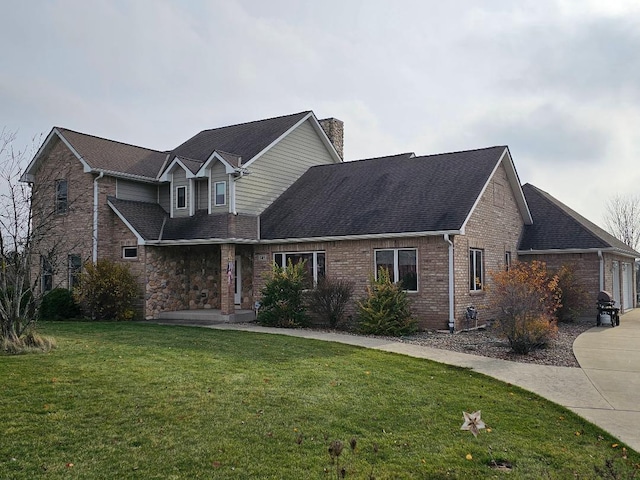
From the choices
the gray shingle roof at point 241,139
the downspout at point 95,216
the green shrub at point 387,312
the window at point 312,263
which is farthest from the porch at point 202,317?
the gray shingle roof at point 241,139

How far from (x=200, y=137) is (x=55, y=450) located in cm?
2155

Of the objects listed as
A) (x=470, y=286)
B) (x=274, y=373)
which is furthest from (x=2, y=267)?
(x=470, y=286)

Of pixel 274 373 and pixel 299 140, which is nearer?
pixel 274 373

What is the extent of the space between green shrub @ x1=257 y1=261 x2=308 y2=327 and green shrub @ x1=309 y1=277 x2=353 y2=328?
0.53 meters

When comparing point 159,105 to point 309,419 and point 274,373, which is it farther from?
point 309,419

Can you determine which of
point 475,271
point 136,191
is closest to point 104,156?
point 136,191

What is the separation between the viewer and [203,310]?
20.3m

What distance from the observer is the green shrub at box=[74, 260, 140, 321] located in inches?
730

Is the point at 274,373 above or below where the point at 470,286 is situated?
below

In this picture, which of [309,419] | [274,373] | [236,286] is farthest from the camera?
[236,286]

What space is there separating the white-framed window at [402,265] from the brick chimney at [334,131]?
10105 mm

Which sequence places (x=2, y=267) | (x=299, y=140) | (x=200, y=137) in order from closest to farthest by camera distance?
1. (x=2, y=267)
2. (x=299, y=140)
3. (x=200, y=137)

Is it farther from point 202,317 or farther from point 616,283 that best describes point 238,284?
point 616,283

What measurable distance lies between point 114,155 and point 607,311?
733 inches
